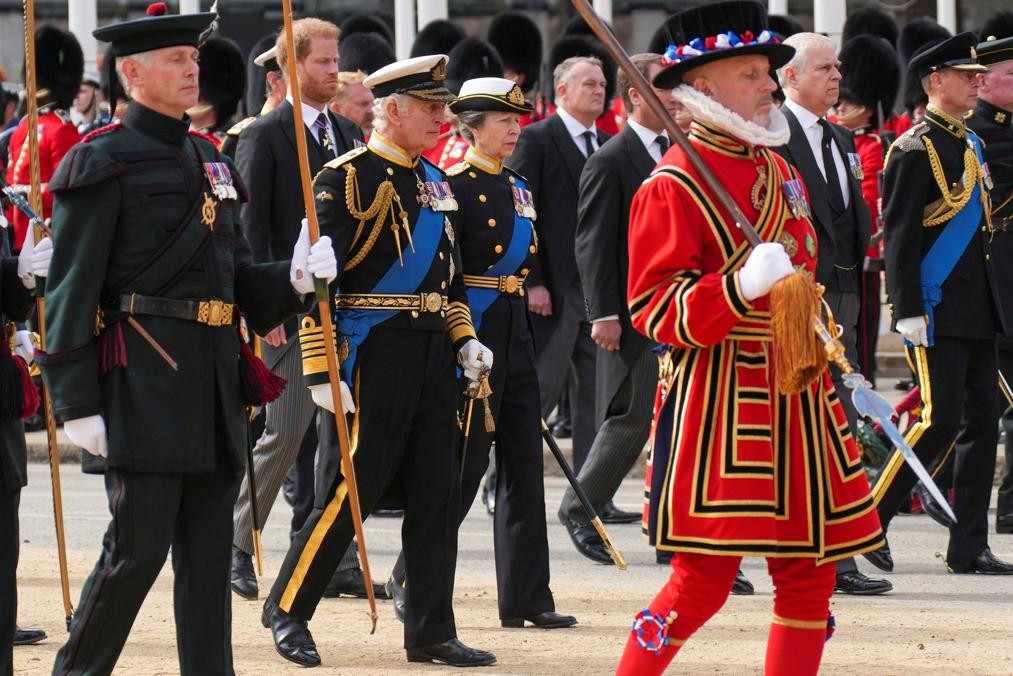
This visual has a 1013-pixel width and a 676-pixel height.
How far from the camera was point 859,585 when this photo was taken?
24.3 ft

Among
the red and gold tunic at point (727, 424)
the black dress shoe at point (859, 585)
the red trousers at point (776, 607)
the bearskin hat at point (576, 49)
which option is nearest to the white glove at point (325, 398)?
the red and gold tunic at point (727, 424)

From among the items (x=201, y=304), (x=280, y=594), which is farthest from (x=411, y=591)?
(x=201, y=304)

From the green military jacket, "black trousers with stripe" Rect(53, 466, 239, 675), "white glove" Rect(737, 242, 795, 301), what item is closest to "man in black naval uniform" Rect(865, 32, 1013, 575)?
"white glove" Rect(737, 242, 795, 301)

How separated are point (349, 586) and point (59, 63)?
24.3 ft

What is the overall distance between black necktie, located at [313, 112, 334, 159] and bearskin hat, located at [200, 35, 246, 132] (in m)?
2.30

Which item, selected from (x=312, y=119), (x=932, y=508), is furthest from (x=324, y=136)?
(x=932, y=508)

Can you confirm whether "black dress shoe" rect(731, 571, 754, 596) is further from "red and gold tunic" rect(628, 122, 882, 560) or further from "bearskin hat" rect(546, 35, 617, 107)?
"bearskin hat" rect(546, 35, 617, 107)

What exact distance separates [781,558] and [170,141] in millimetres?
1873

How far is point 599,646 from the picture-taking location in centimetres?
644

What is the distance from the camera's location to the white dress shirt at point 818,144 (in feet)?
26.4

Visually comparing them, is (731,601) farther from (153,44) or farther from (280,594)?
(153,44)

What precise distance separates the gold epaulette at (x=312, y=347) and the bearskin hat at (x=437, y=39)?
9.77m

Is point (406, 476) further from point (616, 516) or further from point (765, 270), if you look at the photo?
point (616, 516)

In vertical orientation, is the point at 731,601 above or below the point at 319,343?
below
